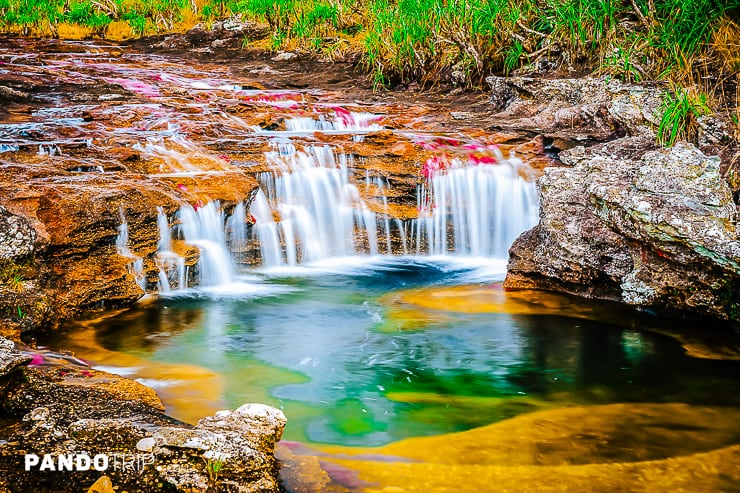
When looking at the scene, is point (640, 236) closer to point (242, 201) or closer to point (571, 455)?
point (571, 455)

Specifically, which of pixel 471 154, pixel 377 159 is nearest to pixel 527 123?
pixel 471 154

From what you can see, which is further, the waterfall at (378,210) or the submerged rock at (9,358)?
the waterfall at (378,210)

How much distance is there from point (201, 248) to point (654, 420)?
4.30m

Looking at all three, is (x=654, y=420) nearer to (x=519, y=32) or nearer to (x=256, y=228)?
(x=256, y=228)

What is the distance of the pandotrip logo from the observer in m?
2.86

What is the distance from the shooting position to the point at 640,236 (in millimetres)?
5461

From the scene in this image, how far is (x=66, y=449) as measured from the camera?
295 cm

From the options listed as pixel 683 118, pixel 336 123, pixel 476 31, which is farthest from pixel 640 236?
pixel 476 31

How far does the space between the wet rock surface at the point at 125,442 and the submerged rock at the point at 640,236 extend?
10.9 ft

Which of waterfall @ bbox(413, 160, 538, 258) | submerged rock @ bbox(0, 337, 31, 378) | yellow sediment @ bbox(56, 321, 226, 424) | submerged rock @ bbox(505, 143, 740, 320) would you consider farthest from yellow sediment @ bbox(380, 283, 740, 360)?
submerged rock @ bbox(0, 337, 31, 378)

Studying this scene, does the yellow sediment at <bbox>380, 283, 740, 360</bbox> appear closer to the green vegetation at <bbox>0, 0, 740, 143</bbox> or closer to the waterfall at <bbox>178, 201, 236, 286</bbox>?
the waterfall at <bbox>178, 201, 236, 286</bbox>

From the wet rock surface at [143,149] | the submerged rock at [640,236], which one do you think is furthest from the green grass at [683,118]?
the wet rock surface at [143,149]

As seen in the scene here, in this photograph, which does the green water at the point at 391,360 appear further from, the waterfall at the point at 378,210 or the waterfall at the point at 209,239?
the waterfall at the point at 378,210

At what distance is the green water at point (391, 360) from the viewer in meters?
4.23
